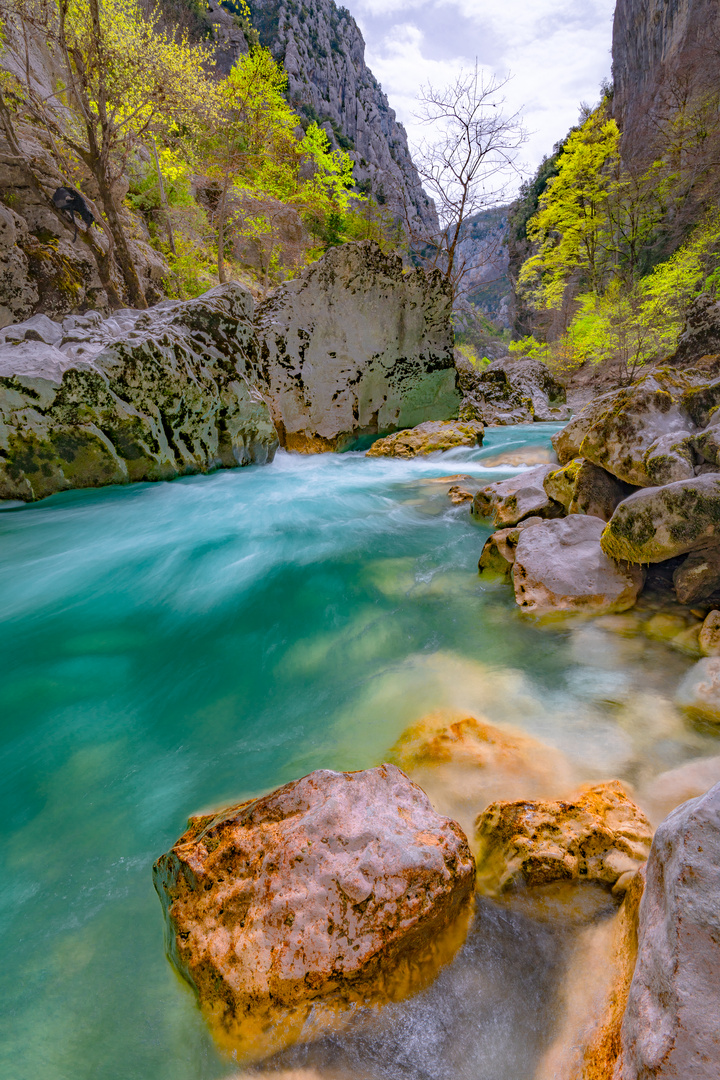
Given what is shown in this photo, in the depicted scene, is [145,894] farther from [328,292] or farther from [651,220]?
[651,220]

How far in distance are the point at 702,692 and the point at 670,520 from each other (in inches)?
43.0

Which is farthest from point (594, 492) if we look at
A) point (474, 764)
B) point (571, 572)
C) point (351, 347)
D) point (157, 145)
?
point (157, 145)

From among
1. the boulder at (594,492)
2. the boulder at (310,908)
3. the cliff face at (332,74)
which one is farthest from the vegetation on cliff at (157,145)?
the cliff face at (332,74)

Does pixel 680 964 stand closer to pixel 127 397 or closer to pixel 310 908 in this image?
pixel 310 908

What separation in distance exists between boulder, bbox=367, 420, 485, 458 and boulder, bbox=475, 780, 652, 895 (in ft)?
26.0

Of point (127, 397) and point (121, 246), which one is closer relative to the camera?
point (127, 397)

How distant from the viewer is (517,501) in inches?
183

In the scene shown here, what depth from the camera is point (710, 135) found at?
48.7 ft

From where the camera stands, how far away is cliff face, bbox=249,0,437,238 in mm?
33500

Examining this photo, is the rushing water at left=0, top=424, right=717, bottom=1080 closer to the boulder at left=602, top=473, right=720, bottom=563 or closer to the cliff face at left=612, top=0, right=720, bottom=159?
the boulder at left=602, top=473, right=720, bottom=563

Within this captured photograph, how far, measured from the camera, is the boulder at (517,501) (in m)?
4.32

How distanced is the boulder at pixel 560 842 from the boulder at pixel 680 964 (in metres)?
0.35

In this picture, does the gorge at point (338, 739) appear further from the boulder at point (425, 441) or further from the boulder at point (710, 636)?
the boulder at point (425, 441)

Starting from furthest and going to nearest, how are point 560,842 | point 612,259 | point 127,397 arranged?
point 612,259 < point 127,397 < point 560,842
